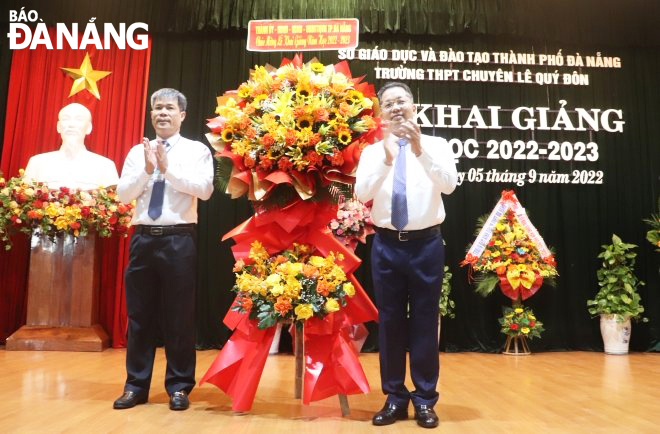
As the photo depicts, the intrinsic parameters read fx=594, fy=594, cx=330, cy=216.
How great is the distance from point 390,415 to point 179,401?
3.41 ft

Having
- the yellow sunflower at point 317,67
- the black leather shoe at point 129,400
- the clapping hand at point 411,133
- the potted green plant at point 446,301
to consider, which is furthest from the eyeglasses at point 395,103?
the potted green plant at point 446,301

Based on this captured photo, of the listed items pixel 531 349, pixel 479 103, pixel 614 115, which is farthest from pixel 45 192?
pixel 614 115

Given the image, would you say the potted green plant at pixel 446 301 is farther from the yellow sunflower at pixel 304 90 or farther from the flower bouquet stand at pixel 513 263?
the yellow sunflower at pixel 304 90

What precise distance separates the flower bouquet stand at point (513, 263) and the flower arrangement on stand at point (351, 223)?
1.20 meters

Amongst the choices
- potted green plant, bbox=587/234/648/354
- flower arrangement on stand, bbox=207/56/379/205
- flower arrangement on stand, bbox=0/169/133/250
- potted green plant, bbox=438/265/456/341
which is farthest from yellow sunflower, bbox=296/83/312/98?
potted green plant, bbox=587/234/648/354

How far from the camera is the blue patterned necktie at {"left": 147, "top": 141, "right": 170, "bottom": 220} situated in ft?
9.83

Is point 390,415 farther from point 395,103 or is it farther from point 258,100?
point 258,100

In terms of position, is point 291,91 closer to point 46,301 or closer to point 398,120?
point 398,120

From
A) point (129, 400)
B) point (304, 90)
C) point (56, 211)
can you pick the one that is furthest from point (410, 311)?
point (56, 211)

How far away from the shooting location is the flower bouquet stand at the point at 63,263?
5391 mm

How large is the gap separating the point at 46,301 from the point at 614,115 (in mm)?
6108

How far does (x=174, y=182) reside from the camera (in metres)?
2.94

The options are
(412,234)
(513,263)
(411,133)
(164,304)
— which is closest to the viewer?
(411,133)

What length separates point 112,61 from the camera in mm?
6250
